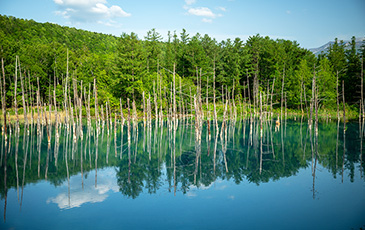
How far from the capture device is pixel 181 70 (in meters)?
59.8

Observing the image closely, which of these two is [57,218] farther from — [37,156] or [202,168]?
[37,156]

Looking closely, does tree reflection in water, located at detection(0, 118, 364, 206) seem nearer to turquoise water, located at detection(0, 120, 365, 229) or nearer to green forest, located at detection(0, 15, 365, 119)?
turquoise water, located at detection(0, 120, 365, 229)

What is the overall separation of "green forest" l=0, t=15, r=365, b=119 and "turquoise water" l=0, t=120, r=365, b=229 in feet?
75.2

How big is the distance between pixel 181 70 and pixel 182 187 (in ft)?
158

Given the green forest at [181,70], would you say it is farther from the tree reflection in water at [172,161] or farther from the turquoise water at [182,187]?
the turquoise water at [182,187]

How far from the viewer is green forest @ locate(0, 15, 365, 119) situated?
4591 cm

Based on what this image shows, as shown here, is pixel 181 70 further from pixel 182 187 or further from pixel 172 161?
pixel 182 187

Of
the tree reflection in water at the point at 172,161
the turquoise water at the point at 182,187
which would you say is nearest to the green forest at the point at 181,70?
the tree reflection in water at the point at 172,161

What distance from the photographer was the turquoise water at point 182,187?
406 inches

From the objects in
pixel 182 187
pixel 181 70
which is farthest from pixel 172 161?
pixel 181 70

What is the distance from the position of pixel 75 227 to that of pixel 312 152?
19.1m

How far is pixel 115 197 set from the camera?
41.3 ft

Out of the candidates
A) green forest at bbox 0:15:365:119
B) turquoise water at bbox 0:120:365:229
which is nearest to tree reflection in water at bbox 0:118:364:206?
turquoise water at bbox 0:120:365:229

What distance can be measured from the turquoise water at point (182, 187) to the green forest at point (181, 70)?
22926mm
